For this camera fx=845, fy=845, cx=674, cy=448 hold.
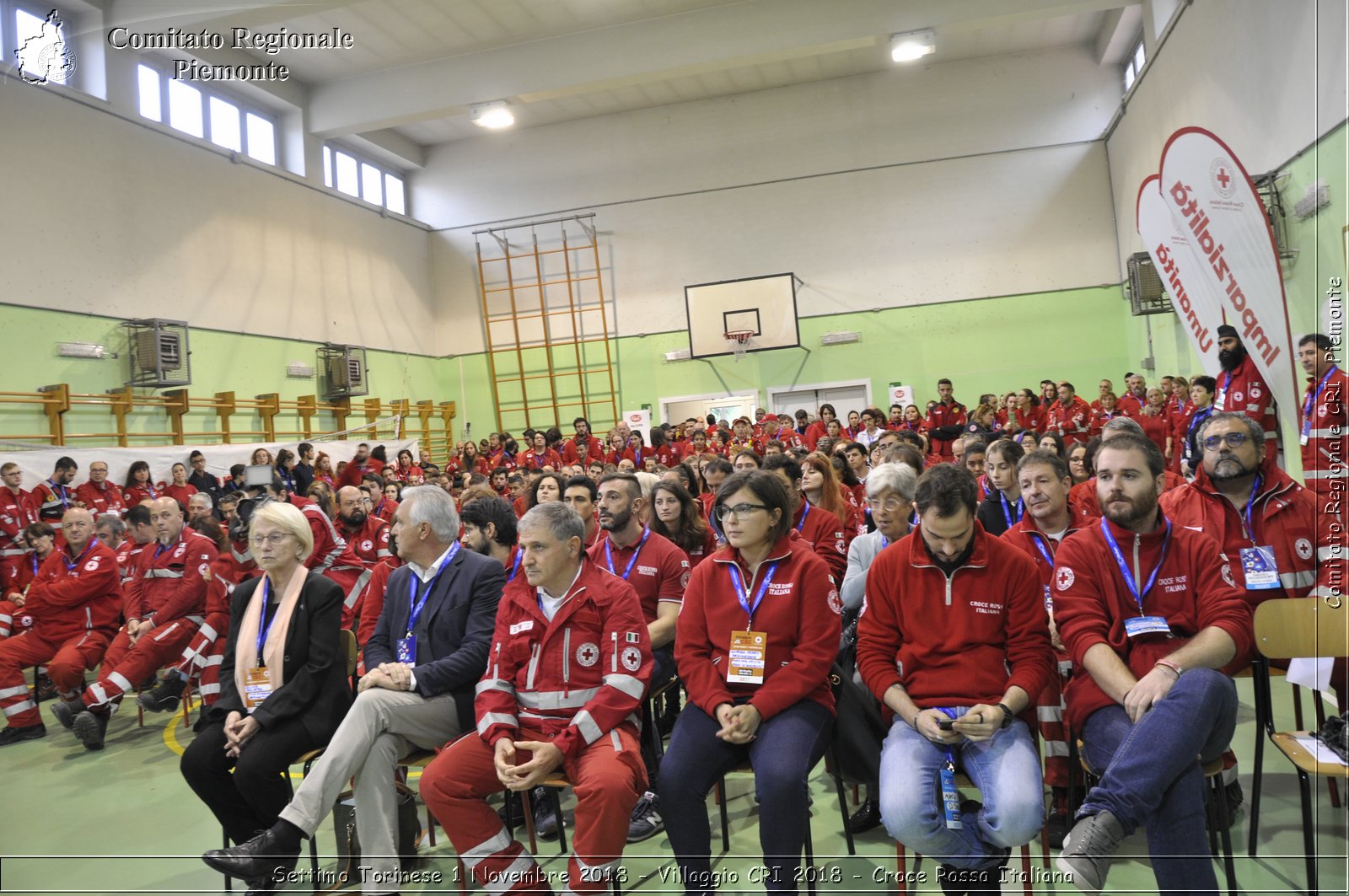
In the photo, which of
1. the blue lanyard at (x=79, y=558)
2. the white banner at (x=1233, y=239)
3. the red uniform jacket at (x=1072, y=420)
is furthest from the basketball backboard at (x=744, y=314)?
the blue lanyard at (x=79, y=558)

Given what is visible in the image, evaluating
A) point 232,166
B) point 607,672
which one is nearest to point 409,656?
point 607,672

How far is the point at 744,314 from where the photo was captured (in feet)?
48.5

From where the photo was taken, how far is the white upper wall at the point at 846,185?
14336 mm

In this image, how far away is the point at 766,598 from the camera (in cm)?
268

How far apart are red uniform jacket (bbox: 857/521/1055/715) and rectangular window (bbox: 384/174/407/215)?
51.5 ft

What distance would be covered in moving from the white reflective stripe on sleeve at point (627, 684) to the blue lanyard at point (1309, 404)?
6.30 feet

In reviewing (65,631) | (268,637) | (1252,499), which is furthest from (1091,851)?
(65,631)

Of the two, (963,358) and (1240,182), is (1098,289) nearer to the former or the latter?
(963,358)

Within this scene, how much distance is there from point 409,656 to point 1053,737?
2.16 metres

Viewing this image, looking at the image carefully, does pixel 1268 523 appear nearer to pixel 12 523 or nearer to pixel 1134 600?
pixel 1134 600

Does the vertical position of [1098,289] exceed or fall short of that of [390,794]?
it exceeds it

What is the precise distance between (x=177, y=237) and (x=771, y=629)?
11800 millimetres

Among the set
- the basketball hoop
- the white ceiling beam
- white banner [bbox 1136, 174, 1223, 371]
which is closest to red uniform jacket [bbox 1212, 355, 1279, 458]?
white banner [bbox 1136, 174, 1223, 371]

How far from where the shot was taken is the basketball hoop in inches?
582
